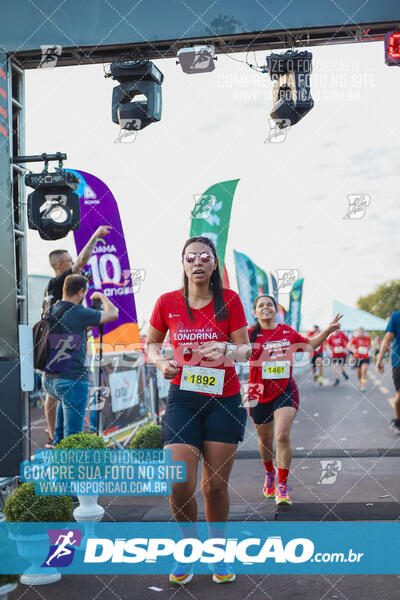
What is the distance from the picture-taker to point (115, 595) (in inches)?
149

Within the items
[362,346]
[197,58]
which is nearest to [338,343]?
[362,346]

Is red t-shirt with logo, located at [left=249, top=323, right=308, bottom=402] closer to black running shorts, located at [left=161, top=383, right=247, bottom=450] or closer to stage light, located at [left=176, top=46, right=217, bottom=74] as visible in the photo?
black running shorts, located at [left=161, top=383, right=247, bottom=450]

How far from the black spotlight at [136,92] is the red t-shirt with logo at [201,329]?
2468 mm

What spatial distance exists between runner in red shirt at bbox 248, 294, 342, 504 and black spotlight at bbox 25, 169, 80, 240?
1.88 m

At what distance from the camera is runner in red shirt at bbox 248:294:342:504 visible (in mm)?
5816

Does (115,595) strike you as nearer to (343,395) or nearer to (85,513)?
(85,513)

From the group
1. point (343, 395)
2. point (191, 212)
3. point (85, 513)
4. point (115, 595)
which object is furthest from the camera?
point (343, 395)

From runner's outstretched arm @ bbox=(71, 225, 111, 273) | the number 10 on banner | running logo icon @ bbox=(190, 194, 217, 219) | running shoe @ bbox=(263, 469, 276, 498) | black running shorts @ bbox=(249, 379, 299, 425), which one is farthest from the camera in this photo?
running logo icon @ bbox=(190, 194, 217, 219)

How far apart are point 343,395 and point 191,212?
30.8ft

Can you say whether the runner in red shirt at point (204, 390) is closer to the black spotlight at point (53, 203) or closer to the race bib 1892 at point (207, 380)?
the race bib 1892 at point (207, 380)

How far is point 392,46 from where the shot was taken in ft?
18.0

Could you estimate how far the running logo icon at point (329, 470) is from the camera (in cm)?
662

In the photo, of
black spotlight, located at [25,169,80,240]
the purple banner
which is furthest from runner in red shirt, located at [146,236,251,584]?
the purple banner

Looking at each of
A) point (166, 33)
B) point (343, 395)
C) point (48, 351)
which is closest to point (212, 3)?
point (166, 33)
